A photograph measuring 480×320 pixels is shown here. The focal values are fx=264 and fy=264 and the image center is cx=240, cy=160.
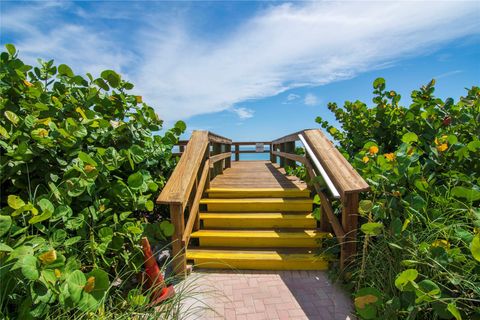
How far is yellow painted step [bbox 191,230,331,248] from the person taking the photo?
9.75 feet

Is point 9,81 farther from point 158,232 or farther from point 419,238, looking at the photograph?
point 419,238

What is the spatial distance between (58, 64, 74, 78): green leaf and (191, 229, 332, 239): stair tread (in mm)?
1997

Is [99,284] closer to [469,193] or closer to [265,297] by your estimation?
[265,297]

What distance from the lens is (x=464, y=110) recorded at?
2430 mm

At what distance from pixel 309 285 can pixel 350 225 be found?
659 millimetres

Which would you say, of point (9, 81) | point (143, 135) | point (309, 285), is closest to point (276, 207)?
point (309, 285)

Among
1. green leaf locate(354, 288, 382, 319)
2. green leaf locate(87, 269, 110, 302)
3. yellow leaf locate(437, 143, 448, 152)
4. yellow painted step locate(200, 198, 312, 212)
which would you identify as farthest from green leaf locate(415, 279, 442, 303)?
yellow painted step locate(200, 198, 312, 212)

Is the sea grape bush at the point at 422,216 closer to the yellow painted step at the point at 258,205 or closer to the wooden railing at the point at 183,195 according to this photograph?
the yellow painted step at the point at 258,205

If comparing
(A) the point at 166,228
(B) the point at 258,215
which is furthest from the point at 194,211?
(B) the point at 258,215

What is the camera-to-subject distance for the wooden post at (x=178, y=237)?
2473 millimetres

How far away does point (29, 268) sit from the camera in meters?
1.17

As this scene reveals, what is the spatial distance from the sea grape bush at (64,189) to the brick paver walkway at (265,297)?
642mm

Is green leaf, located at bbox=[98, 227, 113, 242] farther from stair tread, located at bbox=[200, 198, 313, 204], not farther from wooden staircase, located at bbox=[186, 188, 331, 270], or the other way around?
stair tread, located at bbox=[200, 198, 313, 204]

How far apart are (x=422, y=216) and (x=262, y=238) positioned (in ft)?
Answer: 5.64
